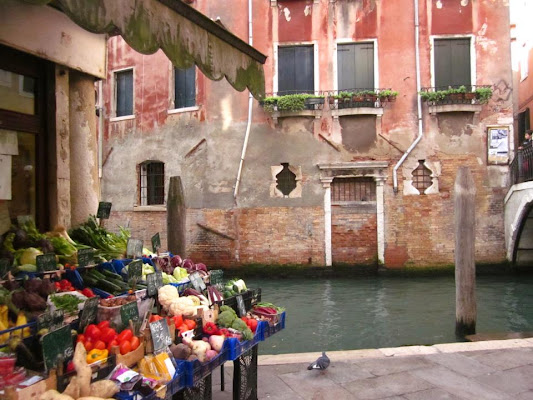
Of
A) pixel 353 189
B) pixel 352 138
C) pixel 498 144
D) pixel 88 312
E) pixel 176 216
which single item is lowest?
pixel 88 312

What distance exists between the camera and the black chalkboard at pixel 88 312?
102 inches

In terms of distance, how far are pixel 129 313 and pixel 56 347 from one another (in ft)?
1.92

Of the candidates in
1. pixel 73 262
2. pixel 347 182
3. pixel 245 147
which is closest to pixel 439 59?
pixel 347 182

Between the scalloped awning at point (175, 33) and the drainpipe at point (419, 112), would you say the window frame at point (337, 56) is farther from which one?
the scalloped awning at point (175, 33)

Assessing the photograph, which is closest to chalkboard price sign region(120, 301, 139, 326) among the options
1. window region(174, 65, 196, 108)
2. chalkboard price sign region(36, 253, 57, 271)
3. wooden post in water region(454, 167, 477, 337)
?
chalkboard price sign region(36, 253, 57, 271)

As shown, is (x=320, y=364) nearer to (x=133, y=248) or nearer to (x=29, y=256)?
(x=133, y=248)

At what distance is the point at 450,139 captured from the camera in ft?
38.8

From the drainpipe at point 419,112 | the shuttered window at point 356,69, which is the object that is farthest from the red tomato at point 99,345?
the shuttered window at point 356,69

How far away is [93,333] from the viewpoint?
8.29 ft

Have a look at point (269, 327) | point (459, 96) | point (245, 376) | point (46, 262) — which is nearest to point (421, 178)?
point (459, 96)

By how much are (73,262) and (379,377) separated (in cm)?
265

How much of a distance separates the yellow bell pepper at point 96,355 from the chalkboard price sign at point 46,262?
1.05 metres

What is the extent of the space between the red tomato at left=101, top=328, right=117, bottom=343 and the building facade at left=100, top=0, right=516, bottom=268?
31.2 feet

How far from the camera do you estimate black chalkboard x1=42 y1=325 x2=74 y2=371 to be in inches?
82.4
